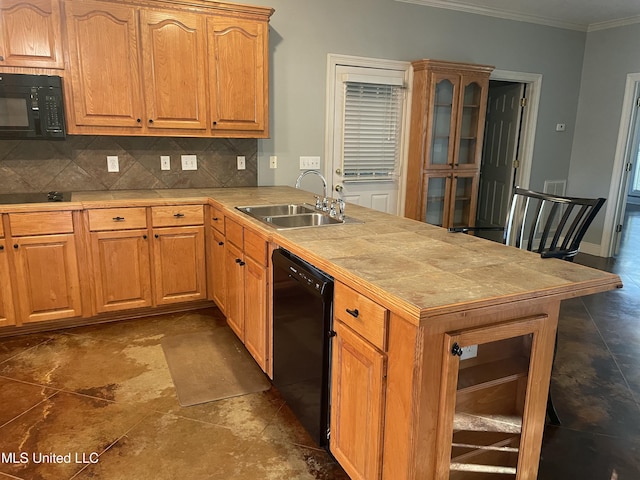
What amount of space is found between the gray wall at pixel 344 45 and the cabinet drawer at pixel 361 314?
264 centimetres

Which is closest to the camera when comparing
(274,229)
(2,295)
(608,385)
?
(274,229)

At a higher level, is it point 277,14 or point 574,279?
point 277,14

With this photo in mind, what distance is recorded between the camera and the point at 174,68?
341 cm

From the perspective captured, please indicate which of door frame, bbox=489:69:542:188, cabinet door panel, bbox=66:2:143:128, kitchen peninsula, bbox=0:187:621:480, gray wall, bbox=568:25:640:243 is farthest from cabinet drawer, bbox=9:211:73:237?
gray wall, bbox=568:25:640:243

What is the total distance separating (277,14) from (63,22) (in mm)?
1650

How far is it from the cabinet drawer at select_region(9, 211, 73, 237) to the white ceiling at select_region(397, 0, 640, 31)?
3537 millimetres

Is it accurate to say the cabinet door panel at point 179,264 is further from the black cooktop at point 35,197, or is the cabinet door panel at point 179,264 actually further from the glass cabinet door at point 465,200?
the glass cabinet door at point 465,200

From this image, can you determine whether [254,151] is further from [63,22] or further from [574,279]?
[574,279]

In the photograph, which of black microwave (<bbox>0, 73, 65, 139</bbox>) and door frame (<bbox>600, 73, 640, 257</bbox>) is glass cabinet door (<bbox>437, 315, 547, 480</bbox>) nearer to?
black microwave (<bbox>0, 73, 65, 139</bbox>)

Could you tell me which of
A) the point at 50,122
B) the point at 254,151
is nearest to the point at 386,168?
the point at 254,151

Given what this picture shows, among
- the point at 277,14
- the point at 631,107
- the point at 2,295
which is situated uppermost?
the point at 277,14

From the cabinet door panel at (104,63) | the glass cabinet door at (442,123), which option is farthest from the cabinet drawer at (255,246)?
the glass cabinet door at (442,123)

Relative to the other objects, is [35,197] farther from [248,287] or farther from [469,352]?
[469,352]

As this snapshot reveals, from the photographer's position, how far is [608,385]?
107 inches
